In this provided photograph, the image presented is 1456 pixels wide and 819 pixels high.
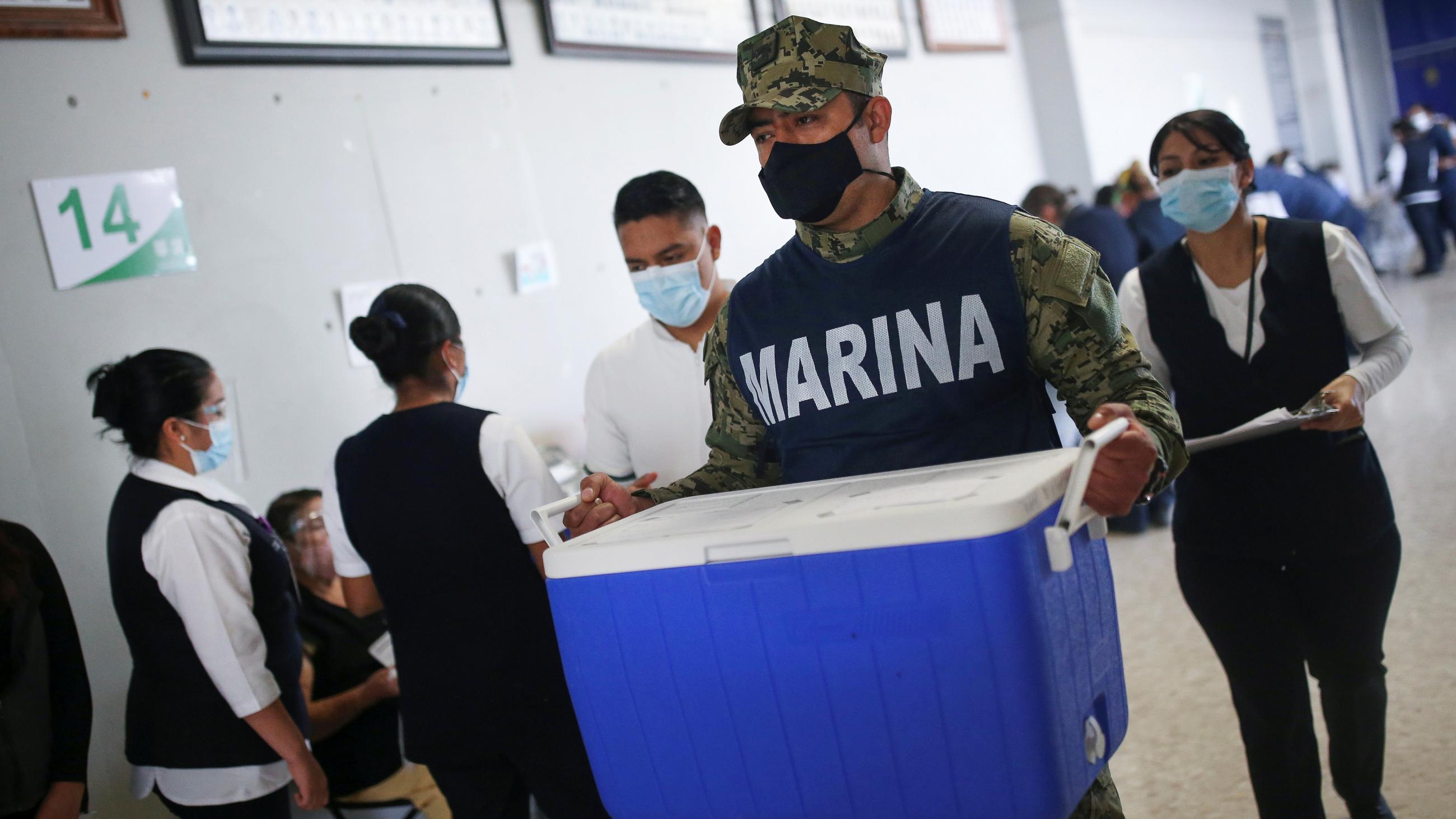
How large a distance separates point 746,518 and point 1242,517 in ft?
3.72

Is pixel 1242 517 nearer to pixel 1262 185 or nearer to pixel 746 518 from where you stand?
pixel 746 518

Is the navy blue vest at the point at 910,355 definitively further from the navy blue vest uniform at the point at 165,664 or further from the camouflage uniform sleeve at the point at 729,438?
the navy blue vest uniform at the point at 165,664

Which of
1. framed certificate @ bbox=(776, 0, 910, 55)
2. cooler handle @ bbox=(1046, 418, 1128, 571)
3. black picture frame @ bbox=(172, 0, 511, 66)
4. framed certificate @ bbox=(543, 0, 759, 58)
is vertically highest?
framed certificate @ bbox=(776, 0, 910, 55)

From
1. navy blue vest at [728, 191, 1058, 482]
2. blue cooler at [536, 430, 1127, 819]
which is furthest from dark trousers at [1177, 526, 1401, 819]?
blue cooler at [536, 430, 1127, 819]

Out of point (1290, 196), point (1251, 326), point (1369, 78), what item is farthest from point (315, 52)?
point (1369, 78)

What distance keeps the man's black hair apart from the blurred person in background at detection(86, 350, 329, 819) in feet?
2.77

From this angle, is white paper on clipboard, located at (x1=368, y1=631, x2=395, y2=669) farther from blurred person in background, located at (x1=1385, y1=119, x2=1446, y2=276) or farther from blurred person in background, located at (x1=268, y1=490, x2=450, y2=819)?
blurred person in background, located at (x1=1385, y1=119, x2=1446, y2=276)

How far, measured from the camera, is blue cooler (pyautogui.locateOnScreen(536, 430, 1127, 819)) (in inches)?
32.0

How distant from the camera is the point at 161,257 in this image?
8.08ft

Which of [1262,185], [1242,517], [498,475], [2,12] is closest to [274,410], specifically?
[2,12]

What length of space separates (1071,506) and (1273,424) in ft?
2.95

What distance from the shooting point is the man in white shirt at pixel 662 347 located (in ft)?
6.48

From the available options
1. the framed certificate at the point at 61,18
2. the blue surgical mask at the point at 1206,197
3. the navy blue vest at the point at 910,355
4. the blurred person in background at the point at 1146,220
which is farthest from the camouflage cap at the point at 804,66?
the blurred person in background at the point at 1146,220

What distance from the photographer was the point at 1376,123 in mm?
13648
